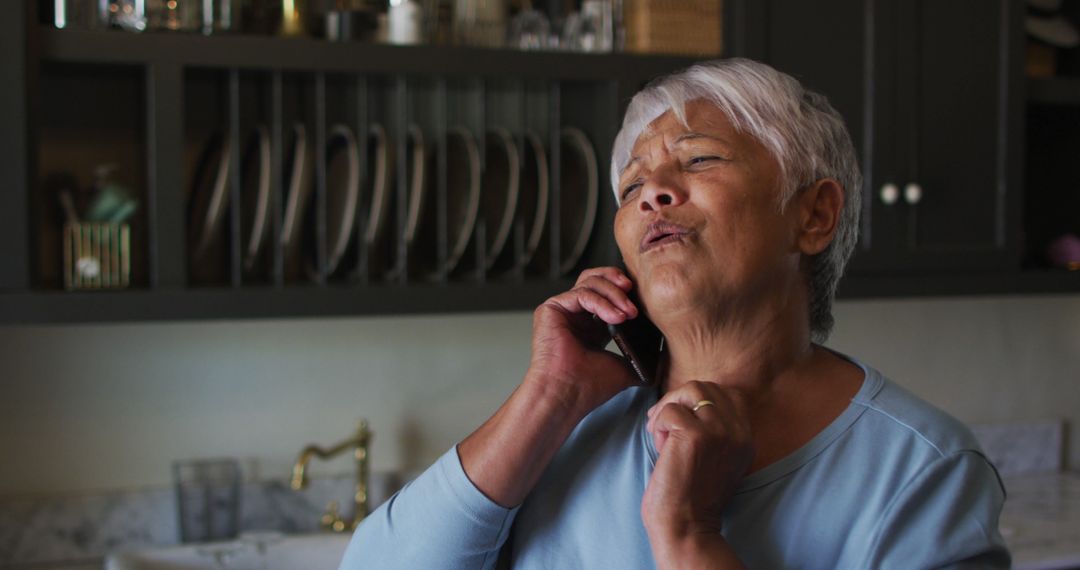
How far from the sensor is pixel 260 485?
2301mm

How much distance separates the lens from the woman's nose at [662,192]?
1071mm

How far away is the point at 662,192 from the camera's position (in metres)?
1.07

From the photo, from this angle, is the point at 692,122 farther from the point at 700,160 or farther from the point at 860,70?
the point at 860,70

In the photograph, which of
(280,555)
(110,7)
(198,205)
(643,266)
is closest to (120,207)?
(198,205)

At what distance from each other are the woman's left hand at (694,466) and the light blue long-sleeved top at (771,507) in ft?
0.15

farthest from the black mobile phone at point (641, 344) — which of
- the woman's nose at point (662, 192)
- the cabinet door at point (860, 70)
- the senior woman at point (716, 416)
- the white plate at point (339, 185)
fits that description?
the cabinet door at point (860, 70)

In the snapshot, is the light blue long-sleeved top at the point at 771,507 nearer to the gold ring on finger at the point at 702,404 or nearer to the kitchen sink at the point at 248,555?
the gold ring on finger at the point at 702,404

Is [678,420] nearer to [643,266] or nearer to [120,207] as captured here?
[643,266]

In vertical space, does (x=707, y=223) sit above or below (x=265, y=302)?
above

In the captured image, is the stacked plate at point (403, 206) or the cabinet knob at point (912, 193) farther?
the cabinet knob at point (912, 193)

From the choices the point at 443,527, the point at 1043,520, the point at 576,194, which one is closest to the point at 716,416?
the point at 443,527

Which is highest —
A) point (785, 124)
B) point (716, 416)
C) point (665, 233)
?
point (785, 124)

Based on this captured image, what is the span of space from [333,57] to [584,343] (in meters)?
0.95

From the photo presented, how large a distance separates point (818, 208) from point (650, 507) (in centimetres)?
37
